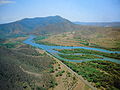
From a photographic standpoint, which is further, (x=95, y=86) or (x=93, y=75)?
(x=93, y=75)

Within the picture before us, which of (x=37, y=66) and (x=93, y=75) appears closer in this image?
(x=93, y=75)

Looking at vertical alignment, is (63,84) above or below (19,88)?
below

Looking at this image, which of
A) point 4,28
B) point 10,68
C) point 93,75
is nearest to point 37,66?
point 10,68

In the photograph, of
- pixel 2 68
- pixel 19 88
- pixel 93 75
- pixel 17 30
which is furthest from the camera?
pixel 17 30

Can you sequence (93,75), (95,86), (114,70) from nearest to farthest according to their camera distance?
(95,86) → (93,75) → (114,70)

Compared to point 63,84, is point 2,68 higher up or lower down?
higher up

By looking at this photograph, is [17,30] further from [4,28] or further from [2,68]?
[2,68]

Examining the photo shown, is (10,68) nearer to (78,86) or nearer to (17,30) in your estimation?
(78,86)

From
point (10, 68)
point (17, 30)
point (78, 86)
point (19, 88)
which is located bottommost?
point (78, 86)

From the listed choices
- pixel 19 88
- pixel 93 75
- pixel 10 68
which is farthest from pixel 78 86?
pixel 10 68
